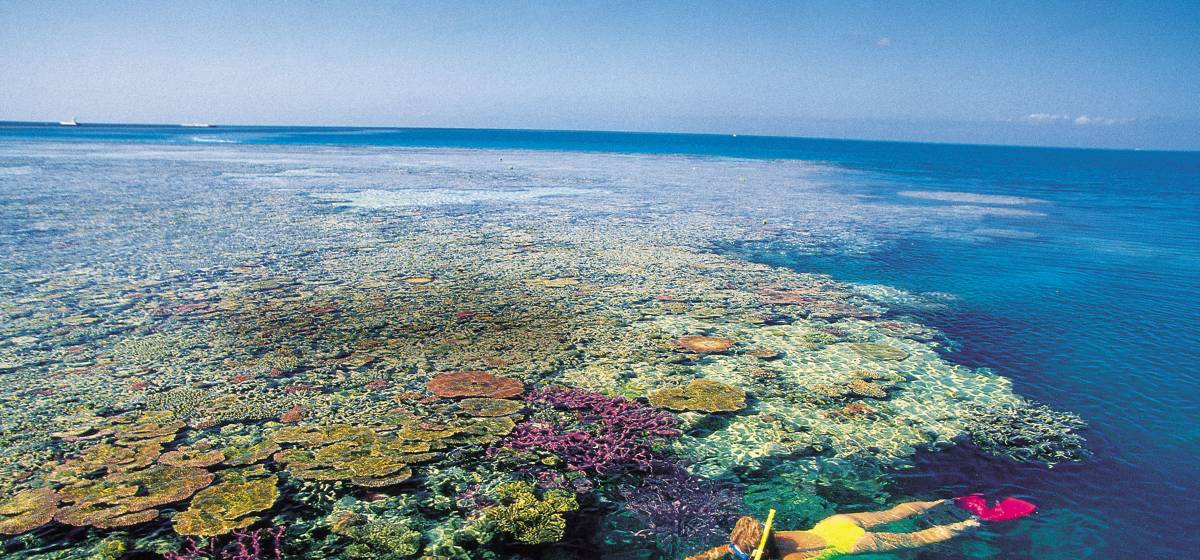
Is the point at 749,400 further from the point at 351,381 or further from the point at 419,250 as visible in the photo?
the point at 419,250

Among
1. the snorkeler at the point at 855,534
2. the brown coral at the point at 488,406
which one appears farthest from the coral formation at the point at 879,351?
the brown coral at the point at 488,406

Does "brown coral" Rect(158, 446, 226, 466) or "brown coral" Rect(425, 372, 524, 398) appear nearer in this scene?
"brown coral" Rect(158, 446, 226, 466)

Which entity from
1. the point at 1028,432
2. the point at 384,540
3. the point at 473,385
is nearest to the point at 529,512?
the point at 384,540

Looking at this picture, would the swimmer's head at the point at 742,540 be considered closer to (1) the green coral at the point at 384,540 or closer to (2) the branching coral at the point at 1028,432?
(1) the green coral at the point at 384,540

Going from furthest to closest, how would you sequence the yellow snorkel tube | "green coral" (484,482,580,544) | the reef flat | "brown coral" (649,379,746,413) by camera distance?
"brown coral" (649,379,746,413), the reef flat, "green coral" (484,482,580,544), the yellow snorkel tube

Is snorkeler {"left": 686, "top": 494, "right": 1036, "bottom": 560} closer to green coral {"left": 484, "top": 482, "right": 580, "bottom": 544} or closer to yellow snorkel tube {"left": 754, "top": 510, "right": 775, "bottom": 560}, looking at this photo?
yellow snorkel tube {"left": 754, "top": 510, "right": 775, "bottom": 560}

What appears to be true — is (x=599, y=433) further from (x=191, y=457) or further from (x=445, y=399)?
(x=191, y=457)

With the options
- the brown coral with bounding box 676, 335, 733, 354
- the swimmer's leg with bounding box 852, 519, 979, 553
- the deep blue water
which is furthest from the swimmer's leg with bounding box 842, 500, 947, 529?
the brown coral with bounding box 676, 335, 733, 354
